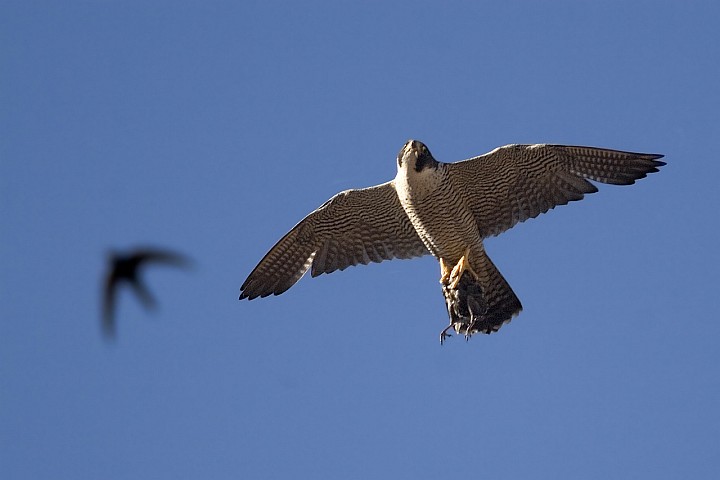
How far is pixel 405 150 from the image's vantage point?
1123cm

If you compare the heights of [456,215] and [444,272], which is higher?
[456,215]

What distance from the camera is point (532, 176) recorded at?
1170 centimetres

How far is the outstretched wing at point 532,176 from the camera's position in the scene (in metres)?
11.4

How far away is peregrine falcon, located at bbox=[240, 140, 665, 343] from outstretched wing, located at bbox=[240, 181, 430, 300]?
0.01 m

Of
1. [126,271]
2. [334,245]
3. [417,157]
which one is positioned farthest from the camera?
[334,245]

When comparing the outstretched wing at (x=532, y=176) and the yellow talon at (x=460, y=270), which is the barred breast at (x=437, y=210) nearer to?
the yellow talon at (x=460, y=270)

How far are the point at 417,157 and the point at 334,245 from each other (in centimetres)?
201

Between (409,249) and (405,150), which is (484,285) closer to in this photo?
(409,249)

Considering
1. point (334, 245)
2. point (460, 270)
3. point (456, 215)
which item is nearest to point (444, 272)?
point (460, 270)

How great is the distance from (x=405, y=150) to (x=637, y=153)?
8.92ft

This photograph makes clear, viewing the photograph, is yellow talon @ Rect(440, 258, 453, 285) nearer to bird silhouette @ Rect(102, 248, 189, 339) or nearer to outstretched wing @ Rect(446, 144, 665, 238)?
outstretched wing @ Rect(446, 144, 665, 238)

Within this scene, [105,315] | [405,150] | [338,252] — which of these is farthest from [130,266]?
[338,252]

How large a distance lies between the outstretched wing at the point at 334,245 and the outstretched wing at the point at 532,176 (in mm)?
1015

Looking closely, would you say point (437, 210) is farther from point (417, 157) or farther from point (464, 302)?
point (464, 302)
